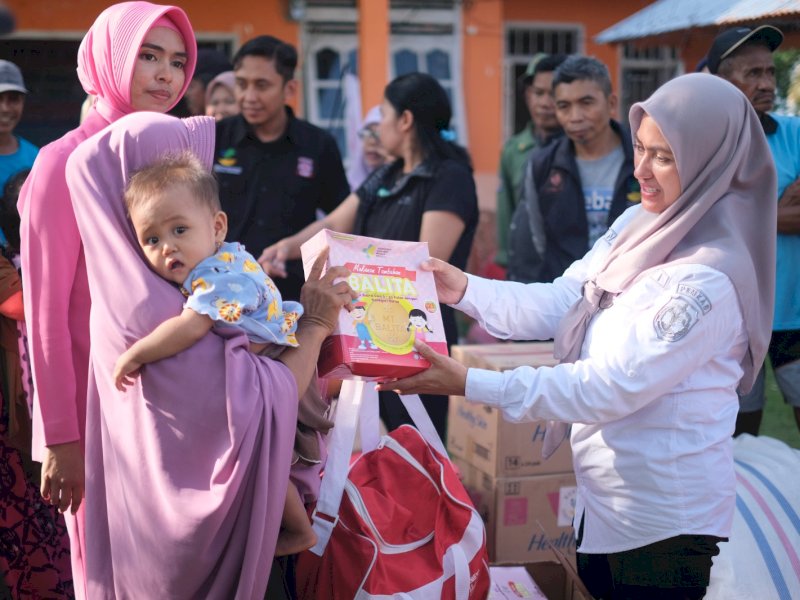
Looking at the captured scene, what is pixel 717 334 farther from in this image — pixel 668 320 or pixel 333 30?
pixel 333 30

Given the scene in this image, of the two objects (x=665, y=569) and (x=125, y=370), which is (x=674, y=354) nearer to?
(x=665, y=569)

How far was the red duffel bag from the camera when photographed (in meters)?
2.38

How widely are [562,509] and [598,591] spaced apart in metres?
1.45

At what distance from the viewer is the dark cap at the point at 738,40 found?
420 centimetres

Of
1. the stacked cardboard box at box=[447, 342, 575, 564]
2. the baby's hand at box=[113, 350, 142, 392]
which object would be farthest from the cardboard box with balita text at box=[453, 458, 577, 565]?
the baby's hand at box=[113, 350, 142, 392]

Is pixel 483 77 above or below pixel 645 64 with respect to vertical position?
below

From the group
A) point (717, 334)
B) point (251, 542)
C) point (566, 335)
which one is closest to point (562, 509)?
point (566, 335)

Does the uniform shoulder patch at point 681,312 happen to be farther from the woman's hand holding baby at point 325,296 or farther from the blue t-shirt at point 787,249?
the blue t-shirt at point 787,249

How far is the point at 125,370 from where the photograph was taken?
2.04 meters

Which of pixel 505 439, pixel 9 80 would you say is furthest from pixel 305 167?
pixel 505 439

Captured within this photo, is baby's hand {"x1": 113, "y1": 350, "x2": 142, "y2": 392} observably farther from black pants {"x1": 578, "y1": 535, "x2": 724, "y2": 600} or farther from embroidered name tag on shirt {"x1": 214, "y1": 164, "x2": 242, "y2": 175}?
embroidered name tag on shirt {"x1": 214, "y1": 164, "x2": 242, "y2": 175}

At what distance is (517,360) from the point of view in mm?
3951

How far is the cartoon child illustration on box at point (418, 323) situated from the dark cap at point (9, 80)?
9.33 feet

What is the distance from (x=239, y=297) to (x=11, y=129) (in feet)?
9.30
